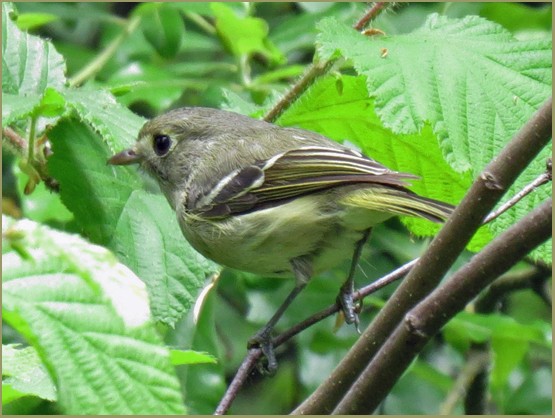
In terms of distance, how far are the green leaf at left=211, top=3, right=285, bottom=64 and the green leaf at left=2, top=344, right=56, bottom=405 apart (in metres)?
2.18

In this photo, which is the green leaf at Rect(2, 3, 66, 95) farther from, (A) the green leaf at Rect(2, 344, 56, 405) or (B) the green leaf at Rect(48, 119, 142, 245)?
(A) the green leaf at Rect(2, 344, 56, 405)

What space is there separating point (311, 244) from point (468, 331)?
1.15 metres

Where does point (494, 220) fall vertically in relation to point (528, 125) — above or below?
below

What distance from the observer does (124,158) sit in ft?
9.97

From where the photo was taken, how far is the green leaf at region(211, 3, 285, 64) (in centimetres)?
405

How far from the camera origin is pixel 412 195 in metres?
2.83

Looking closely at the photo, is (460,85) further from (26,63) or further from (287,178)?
(26,63)

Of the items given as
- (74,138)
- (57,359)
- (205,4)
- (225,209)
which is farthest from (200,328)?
(57,359)

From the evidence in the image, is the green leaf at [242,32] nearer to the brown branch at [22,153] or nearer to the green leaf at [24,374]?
the brown branch at [22,153]

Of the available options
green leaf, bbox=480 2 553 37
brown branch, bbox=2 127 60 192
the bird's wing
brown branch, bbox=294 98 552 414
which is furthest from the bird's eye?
green leaf, bbox=480 2 553 37

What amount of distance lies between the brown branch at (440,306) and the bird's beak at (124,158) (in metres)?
1.35

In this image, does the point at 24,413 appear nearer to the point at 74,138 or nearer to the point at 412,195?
the point at 74,138

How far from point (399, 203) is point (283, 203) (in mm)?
520

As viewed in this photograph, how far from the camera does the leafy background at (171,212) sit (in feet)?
5.44
